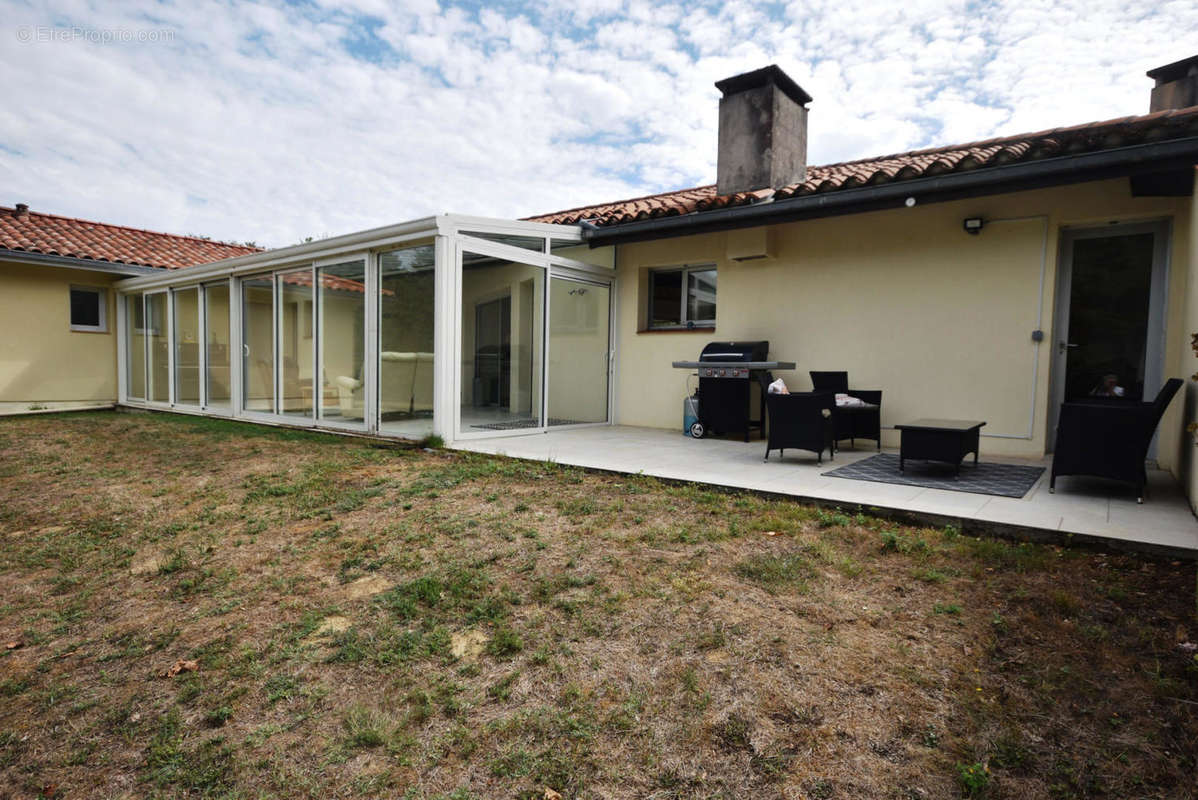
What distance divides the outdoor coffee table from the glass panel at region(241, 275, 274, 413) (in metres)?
8.68

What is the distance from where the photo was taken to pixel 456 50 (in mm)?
9172

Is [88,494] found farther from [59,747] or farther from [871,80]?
[871,80]

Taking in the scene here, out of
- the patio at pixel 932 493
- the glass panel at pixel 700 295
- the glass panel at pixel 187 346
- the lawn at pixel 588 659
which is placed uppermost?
the glass panel at pixel 700 295

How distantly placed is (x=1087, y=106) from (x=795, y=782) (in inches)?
415

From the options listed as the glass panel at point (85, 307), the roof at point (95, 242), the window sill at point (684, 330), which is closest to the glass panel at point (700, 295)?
the window sill at point (684, 330)

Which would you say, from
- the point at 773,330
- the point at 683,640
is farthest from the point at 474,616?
the point at 773,330

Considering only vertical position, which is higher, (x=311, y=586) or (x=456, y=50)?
(x=456, y=50)

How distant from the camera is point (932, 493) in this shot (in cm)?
439

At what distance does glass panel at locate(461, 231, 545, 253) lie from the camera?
728 centimetres

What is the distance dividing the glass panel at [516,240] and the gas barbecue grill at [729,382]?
2400mm

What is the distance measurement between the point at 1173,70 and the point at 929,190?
207 inches

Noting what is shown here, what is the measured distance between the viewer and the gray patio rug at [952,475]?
4605 millimetres

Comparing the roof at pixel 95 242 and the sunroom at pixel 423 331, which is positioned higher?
the roof at pixel 95 242

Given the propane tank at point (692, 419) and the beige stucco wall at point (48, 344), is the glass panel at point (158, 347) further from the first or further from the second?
the propane tank at point (692, 419)
